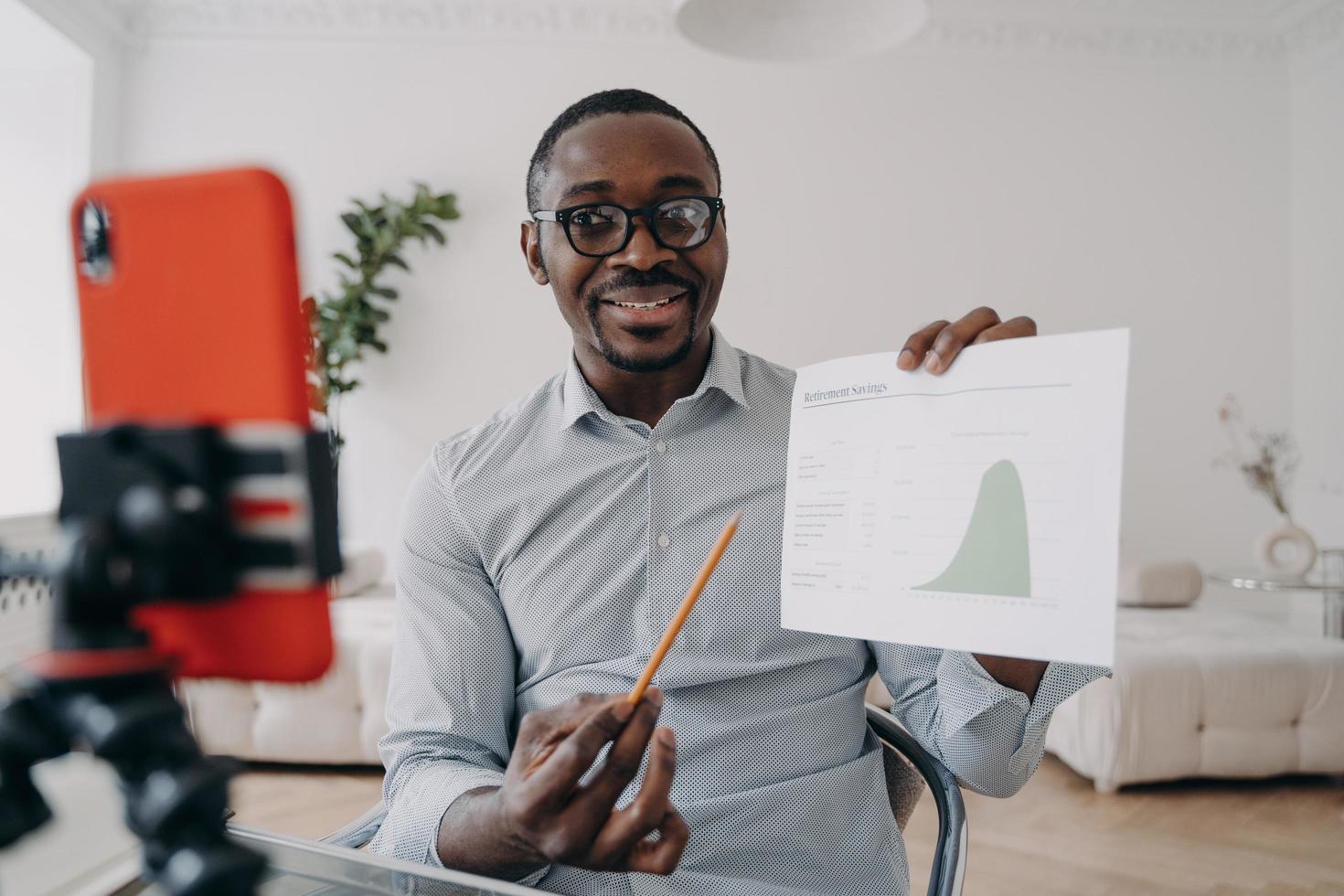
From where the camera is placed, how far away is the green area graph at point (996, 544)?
0.75 meters

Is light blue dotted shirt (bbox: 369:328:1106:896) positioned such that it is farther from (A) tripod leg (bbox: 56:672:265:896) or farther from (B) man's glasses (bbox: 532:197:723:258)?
(A) tripod leg (bbox: 56:672:265:896)

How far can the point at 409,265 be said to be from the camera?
471cm

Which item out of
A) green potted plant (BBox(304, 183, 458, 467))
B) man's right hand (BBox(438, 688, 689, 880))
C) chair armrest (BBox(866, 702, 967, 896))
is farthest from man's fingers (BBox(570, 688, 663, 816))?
green potted plant (BBox(304, 183, 458, 467))

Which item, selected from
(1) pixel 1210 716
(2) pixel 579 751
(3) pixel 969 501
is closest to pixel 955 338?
(3) pixel 969 501

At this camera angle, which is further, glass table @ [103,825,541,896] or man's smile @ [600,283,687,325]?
man's smile @ [600,283,687,325]

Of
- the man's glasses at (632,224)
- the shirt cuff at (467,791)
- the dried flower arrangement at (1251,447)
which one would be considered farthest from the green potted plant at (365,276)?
the dried flower arrangement at (1251,447)

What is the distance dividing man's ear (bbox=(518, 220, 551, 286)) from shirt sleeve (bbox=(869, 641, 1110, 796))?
0.69 meters

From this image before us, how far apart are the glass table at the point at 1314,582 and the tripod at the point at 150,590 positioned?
3642mm

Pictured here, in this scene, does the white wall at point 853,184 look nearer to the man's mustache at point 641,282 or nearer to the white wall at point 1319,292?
the white wall at point 1319,292

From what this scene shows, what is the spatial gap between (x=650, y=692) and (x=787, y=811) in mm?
521

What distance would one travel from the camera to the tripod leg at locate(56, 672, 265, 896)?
12.9 inches

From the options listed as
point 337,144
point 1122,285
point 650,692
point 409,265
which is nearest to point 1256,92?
point 1122,285

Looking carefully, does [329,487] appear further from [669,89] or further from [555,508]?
[669,89]

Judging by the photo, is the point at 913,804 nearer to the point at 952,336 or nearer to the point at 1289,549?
the point at 952,336
